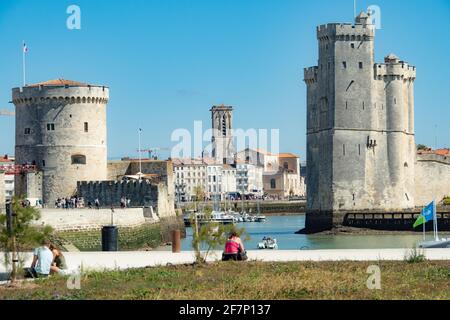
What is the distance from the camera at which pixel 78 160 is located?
58625mm

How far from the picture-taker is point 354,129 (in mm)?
67562

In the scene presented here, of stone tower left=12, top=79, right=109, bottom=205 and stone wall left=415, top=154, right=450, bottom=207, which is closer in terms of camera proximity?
stone tower left=12, top=79, right=109, bottom=205

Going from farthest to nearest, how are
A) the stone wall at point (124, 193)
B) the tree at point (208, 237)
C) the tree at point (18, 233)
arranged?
the stone wall at point (124, 193)
the tree at point (208, 237)
the tree at point (18, 233)

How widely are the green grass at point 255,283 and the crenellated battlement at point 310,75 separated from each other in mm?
49942

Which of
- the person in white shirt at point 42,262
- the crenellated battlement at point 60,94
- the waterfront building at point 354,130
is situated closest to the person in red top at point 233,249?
the person in white shirt at point 42,262

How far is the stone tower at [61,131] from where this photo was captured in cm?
5788

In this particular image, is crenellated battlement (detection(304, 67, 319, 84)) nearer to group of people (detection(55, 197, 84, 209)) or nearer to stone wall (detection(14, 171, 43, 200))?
stone wall (detection(14, 171, 43, 200))

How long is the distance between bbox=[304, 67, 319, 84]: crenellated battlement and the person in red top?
160ft

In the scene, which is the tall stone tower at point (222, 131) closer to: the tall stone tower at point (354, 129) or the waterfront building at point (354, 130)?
the waterfront building at point (354, 130)

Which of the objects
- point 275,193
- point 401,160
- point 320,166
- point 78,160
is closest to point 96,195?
point 78,160

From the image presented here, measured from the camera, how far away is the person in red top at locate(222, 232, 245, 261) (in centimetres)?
2286

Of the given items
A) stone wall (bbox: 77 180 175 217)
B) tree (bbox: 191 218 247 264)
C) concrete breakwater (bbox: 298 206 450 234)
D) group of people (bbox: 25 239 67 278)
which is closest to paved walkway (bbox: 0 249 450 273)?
tree (bbox: 191 218 247 264)
